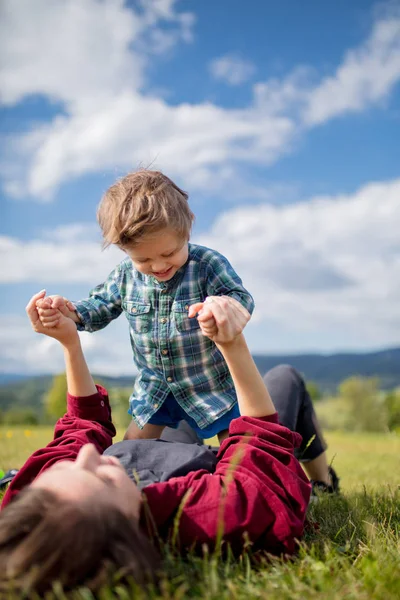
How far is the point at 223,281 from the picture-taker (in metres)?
3.71

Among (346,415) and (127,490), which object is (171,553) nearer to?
(127,490)

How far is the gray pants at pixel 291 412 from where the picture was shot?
13.1 feet

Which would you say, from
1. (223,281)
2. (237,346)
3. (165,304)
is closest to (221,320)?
(237,346)

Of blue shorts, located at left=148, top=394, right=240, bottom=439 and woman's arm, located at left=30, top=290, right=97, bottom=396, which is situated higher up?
woman's arm, located at left=30, top=290, right=97, bottom=396

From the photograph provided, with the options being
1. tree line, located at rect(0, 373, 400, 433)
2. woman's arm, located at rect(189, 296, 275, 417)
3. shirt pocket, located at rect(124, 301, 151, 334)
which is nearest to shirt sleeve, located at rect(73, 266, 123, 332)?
shirt pocket, located at rect(124, 301, 151, 334)

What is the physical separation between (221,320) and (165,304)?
58.8 inches

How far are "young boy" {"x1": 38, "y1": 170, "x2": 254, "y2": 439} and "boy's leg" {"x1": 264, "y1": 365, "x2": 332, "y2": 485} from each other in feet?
1.50

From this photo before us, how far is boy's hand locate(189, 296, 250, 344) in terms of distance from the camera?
7.83ft

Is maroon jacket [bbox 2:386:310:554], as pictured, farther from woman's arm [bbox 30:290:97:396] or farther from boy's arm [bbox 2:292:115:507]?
woman's arm [bbox 30:290:97:396]

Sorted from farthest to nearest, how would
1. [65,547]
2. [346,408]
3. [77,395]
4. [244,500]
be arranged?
[346,408]
[77,395]
[244,500]
[65,547]

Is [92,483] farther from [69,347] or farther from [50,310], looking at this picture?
[50,310]

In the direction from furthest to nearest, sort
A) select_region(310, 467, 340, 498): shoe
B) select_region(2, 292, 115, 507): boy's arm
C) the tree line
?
the tree line → select_region(310, 467, 340, 498): shoe → select_region(2, 292, 115, 507): boy's arm

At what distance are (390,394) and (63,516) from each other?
41229 mm

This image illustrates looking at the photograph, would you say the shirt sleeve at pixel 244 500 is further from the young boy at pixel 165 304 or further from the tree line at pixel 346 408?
the tree line at pixel 346 408
